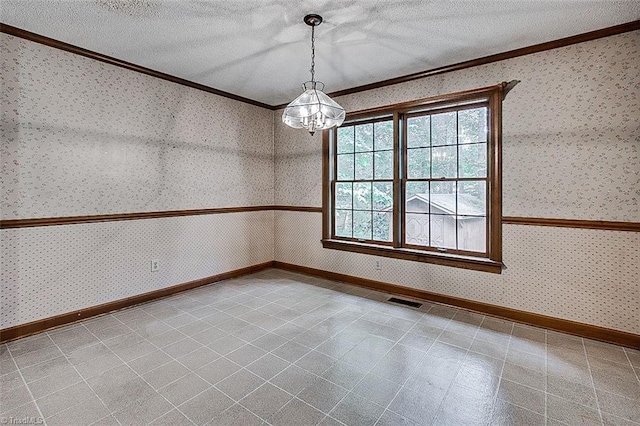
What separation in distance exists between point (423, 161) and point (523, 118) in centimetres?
Answer: 107

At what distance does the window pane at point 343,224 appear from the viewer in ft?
14.9

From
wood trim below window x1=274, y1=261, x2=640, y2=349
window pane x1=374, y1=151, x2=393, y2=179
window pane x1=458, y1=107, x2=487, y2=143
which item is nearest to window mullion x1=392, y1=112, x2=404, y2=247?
window pane x1=374, y1=151, x2=393, y2=179

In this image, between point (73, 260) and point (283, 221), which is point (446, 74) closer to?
point (283, 221)

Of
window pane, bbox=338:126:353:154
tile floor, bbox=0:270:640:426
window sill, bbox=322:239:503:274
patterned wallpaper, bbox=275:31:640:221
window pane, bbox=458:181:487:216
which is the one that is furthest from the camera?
window pane, bbox=338:126:353:154

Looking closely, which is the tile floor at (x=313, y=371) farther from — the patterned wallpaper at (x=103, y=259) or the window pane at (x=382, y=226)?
the window pane at (x=382, y=226)

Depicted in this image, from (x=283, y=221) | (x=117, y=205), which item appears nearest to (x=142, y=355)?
(x=117, y=205)

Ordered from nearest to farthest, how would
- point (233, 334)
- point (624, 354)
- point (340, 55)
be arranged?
point (624, 354) → point (233, 334) → point (340, 55)

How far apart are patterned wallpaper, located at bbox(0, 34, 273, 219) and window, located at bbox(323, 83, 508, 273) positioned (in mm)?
1597

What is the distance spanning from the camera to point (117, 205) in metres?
3.39

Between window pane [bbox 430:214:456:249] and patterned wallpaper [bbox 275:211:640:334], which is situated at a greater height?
window pane [bbox 430:214:456:249]

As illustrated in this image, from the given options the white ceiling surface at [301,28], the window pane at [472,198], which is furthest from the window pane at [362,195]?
the white ceiling surface at [301,28]

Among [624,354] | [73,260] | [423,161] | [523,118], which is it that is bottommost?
[624,354]

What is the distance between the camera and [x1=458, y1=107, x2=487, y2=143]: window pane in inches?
133

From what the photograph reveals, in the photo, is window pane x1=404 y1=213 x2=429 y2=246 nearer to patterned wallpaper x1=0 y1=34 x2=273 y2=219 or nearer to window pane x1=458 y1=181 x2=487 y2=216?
window pane x1=458 y1=181 x2=487 y2=216
